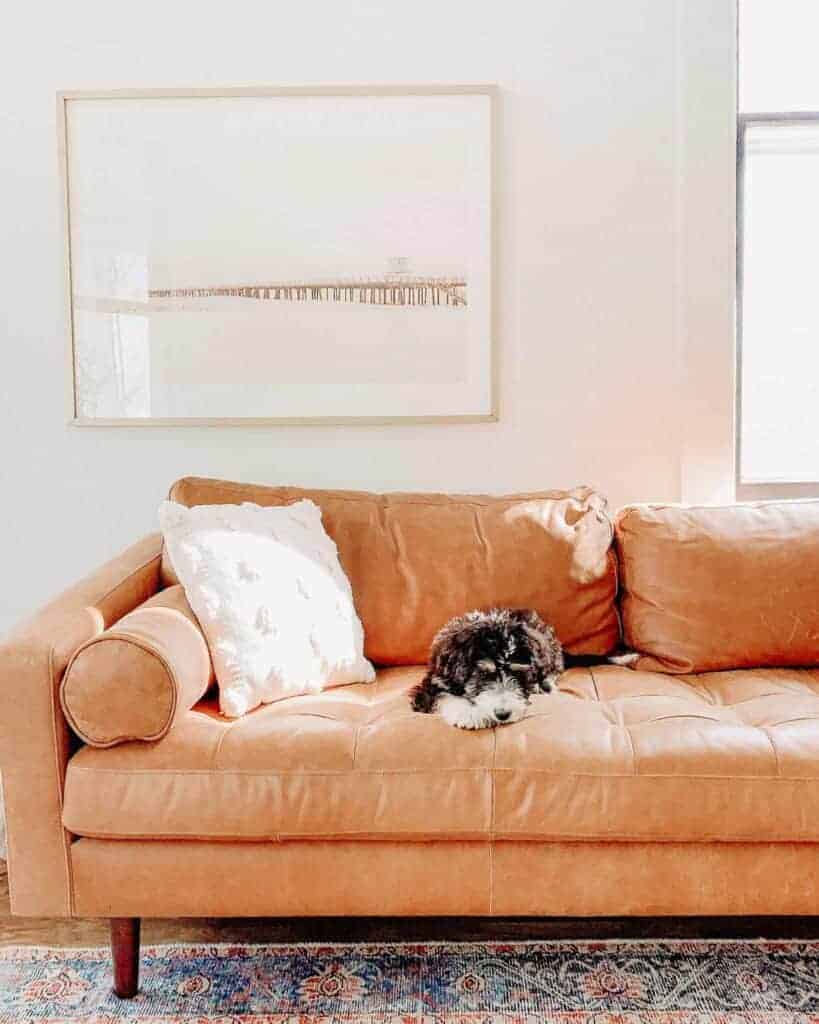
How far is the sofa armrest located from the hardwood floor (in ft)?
1.07

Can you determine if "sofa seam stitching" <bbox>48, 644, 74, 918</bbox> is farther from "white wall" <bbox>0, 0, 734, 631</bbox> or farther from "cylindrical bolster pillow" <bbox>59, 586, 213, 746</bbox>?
"white wall" <bbox>0, 0, 734, 631</bbox>

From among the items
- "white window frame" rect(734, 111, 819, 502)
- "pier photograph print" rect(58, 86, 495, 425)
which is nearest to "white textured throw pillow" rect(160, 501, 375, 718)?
"pier photograph print" rect(58, 86, 495, 425)

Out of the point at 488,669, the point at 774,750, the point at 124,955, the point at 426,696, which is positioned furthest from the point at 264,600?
the point at 774,750

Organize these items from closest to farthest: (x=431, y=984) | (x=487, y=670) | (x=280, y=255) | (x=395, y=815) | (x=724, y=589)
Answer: (x=395, y=815), (x=431, y=984), (x=487, y=670), (x=724, y=589), (x=280, y=255)

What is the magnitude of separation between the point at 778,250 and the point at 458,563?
1.47 m

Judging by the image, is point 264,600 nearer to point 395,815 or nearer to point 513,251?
point 395,815

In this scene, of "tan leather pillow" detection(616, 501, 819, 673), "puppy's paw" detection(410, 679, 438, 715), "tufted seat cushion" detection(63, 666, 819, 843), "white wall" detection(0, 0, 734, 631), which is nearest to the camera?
"tufted seat cushion" detection(63, 666, 819, 843)

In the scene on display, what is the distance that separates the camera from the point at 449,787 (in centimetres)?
179

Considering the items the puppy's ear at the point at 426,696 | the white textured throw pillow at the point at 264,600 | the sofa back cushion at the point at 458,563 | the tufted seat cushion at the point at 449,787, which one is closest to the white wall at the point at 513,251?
the sofa back cushion at the point at 458,563

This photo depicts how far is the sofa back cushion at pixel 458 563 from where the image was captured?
8.03 feet

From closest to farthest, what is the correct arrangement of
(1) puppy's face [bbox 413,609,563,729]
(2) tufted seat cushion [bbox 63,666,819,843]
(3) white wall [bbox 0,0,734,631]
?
(2) tufted seat cushion [bbox 63,666,819,843] < (1) puppy's face [bbox 413,609,563,729] < (3) white wall [bbox 0,0,734,631]

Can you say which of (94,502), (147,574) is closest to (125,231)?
(94,502)

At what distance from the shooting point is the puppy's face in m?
1.93

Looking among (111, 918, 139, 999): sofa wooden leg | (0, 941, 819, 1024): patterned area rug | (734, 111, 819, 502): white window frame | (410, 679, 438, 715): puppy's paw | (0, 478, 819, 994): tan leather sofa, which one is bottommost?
(0, 941, 819, 1024): patterned area rug
